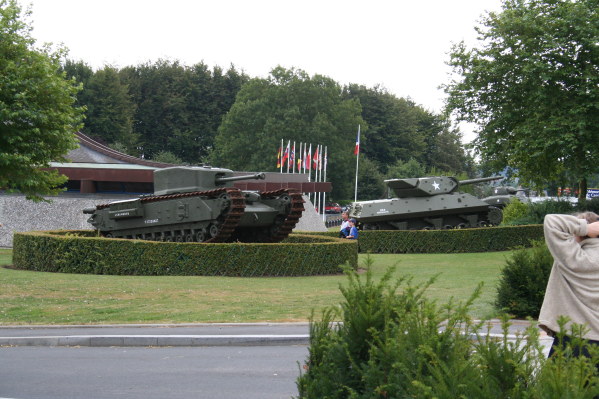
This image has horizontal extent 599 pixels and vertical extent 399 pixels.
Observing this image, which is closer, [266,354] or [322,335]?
[322,335]

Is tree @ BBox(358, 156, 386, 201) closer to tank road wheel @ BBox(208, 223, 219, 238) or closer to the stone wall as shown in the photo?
the stone wall

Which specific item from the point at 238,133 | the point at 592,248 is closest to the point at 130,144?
the point at 238,133

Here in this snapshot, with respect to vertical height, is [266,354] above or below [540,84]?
below

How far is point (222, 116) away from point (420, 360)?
74.5 m

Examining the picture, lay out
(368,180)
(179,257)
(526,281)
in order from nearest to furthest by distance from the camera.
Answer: (526,281), (179,257), (368,180)

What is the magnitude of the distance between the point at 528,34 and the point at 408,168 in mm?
41379

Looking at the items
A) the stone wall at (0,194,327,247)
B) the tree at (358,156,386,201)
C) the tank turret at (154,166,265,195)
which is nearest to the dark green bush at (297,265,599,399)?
the tank turret at (154,166,265,195)

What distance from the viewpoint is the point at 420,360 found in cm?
406

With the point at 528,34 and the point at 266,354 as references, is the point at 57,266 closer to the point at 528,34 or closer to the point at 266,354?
the point at 266,354

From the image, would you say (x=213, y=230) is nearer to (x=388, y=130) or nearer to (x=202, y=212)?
(x=202, y=212)

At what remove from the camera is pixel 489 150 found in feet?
116

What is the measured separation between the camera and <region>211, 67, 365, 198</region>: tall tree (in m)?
73.1

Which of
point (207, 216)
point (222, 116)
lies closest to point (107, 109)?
point (222, 116)

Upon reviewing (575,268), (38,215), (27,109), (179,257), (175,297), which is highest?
(27,109)
